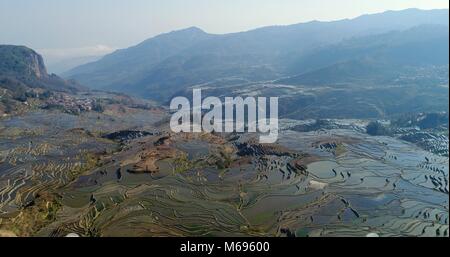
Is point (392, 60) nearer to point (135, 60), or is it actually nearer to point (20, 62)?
point (20, 62)

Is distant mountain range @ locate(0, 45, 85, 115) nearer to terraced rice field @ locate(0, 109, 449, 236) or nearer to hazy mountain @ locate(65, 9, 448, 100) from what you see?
terraced rice field @ locate(0, 109, 449, 236)

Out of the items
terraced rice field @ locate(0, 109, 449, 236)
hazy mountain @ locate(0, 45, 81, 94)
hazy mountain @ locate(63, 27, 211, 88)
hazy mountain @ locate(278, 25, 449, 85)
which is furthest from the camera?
hazy mountain @ locate(63, 27, 211, 88)

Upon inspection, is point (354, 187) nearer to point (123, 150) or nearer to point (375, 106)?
point (123, 150)

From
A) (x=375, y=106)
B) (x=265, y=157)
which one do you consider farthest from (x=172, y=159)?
(x=375, y=106)

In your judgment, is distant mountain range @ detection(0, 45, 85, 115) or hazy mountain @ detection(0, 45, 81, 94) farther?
hazy mountain @ detection(0, 45, 81, 94)

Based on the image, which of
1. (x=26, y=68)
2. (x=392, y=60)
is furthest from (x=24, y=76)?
(x=392, y=60)

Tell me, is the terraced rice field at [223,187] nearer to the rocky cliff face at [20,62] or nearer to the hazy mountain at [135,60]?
the rocky cliff face at [20,62]

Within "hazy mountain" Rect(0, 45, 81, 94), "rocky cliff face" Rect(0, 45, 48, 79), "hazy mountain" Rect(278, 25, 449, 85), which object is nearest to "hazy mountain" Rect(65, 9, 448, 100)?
"hazy mountain" Rect(278, 25, 449, 85)

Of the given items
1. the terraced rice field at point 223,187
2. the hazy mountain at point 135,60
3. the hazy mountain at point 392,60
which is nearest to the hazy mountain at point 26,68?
the terraced rice field at point 223,187
